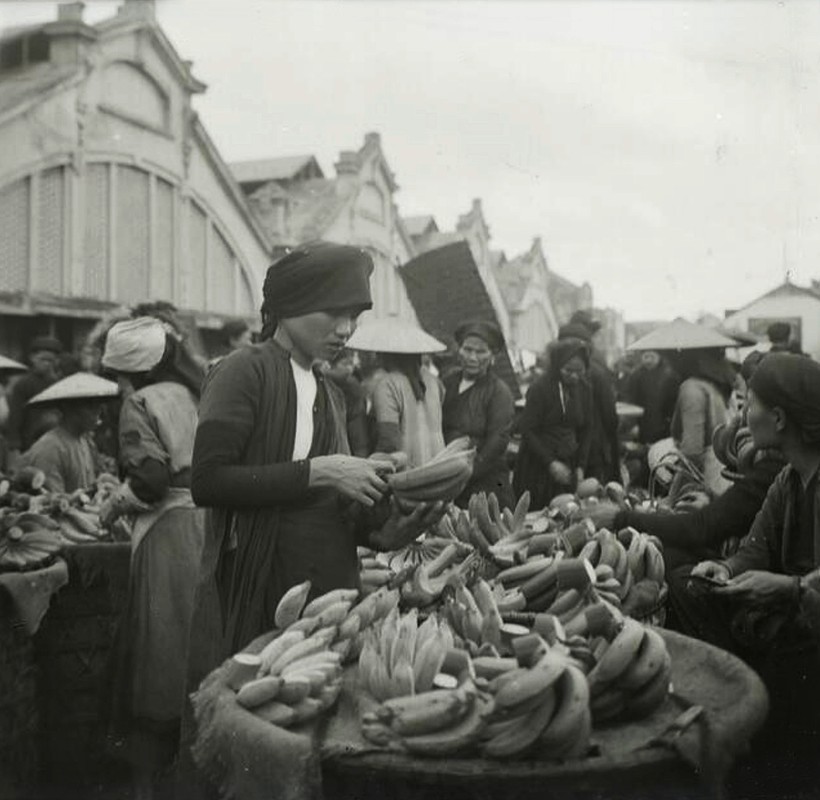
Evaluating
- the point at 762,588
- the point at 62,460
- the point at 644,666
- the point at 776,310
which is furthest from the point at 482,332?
the point at 776,310

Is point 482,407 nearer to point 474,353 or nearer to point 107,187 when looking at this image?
point 474,353

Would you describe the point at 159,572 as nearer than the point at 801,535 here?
No

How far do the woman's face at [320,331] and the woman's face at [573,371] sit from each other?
3.15m

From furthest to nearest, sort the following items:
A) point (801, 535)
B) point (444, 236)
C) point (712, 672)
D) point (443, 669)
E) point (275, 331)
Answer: point (444, 236)
point (801, 535)
point (275, 331)
point (712, 672)
point (443, 669)

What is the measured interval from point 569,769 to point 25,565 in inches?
94.4

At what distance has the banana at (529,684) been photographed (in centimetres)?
161

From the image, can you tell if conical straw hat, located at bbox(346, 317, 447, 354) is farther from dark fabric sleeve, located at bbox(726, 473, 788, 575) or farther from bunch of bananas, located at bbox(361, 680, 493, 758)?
bunch of bananas, located at bbox(361, 680, 493, 758)

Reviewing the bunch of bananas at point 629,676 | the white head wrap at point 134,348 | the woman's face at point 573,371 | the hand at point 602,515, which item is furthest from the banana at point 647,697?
the woman's face at point 573,371

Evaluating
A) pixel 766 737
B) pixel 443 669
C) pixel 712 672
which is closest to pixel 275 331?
pixel 443 669

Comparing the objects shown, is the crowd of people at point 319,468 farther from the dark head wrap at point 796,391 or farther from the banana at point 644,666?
the banana at point 644,666

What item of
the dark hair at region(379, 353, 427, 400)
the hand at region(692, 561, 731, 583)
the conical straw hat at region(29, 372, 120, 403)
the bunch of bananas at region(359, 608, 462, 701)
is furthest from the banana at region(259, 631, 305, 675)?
the dark hair at region(379, 353, 427, 400)

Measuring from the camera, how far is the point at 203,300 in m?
13.0

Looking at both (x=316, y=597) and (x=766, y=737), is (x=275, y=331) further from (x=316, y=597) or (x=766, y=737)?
(x=766, y=737)

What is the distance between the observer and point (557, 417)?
17.8ft
